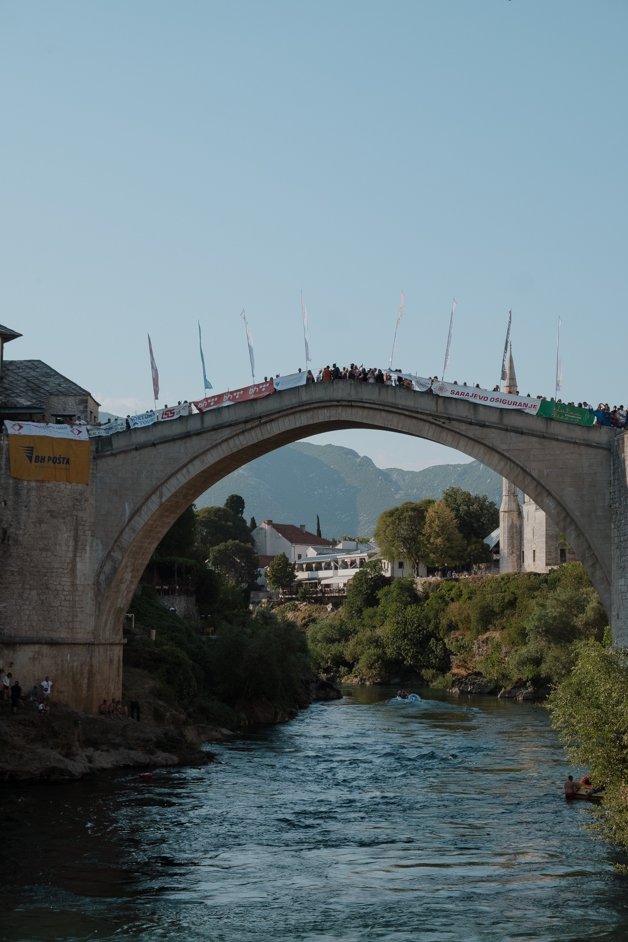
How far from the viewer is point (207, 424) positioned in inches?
1484

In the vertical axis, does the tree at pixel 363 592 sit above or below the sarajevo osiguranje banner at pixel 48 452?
below

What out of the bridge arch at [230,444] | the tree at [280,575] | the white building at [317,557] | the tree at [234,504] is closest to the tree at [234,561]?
the tree at [280,575]

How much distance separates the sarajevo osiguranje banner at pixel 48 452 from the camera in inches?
1438

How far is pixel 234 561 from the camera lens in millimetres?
107875

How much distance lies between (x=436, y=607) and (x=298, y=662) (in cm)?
3236

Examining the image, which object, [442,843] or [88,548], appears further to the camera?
[88,548]

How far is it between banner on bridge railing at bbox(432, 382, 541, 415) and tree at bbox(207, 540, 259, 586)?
238ft

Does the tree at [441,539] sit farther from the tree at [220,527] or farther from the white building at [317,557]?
the tree at [220,527]

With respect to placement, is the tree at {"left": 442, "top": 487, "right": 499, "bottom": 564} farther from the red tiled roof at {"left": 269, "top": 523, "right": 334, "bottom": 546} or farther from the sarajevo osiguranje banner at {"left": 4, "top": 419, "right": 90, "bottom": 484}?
the sarajevo osiguranje banner at {"left": 4, "top": 419, "right": 90, "bottom": 484}

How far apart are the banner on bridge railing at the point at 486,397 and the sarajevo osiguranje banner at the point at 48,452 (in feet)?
35.7

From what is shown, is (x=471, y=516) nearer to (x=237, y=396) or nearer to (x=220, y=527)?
(x=220, y=527)

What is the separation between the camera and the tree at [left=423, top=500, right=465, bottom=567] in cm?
9162

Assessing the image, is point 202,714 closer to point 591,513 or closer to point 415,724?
point 415,724

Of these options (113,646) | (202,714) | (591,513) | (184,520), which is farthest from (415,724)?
(184,520)
